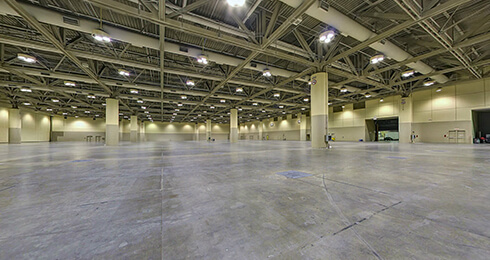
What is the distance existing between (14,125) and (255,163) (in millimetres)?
44693

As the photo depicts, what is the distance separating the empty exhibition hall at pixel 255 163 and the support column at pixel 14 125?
9.97 metres

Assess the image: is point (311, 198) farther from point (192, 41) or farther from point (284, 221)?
point (192, 41)

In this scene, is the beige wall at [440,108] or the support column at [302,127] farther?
the support column at [302,127]

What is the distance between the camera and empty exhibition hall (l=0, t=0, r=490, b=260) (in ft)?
5.07

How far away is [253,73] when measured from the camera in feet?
58.9

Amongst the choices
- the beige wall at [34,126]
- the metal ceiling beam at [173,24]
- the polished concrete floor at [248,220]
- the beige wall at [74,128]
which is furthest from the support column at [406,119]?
the beige wall at [74,128]

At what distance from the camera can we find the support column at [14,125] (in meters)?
27.9

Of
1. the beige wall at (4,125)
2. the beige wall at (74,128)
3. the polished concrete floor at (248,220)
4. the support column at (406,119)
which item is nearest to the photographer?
the polished concrete floor at (248,220)

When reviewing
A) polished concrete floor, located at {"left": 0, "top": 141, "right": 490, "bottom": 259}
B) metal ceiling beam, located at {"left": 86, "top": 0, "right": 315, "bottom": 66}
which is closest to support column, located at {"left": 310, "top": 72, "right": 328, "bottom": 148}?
metal ceiling beam, located at {"left": 86, "top": 0, "right": 315, "bottom": 66}

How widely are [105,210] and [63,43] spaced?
13.4 metres

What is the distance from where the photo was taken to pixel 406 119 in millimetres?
23516

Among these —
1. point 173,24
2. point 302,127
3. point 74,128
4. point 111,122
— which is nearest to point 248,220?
point 173,24

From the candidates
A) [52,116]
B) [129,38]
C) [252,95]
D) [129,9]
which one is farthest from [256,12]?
[52,116]

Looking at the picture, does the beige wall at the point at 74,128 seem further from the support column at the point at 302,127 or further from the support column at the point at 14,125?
the support column at the point at 302,127
